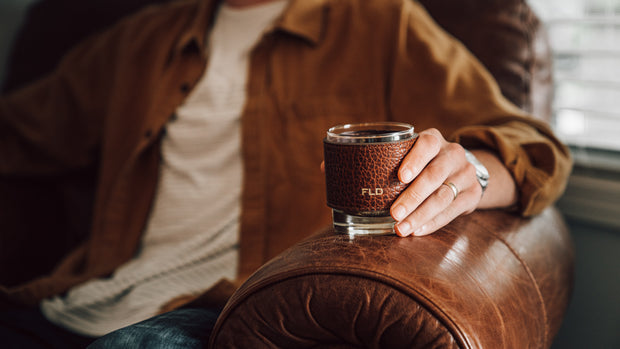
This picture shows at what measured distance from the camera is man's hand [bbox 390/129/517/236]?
2.00 feet

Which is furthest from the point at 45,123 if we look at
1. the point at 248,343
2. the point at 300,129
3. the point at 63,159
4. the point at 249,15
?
the point at 248,343

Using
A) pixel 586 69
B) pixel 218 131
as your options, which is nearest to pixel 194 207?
pixel 218 131

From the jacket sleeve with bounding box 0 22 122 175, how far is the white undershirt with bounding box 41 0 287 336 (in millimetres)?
315

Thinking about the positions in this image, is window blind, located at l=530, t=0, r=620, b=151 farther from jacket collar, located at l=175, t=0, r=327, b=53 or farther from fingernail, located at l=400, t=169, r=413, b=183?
fingernail, located at l=400, t=169, r=413, b=183

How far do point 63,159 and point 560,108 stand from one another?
4.35 ft

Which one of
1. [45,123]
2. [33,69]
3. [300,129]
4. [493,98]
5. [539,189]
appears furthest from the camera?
[33,69]

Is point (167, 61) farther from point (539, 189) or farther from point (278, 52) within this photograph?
point (539, 189)

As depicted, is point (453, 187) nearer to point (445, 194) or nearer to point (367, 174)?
point (445, 194)

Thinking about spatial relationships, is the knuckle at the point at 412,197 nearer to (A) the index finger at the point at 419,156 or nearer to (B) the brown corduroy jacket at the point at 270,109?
(A) the index finger at the point at 419,156

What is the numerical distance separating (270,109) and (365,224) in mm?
551

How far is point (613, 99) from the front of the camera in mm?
1260

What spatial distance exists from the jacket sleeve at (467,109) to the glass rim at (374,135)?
20 cm

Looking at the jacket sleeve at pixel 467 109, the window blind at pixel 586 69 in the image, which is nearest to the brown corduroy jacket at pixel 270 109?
the jacket sleeve at pixel 467 109

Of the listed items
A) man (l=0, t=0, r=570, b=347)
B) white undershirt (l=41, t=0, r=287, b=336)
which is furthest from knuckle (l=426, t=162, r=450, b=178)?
white undershirt (l=41, t=0, r=287, b=336)
